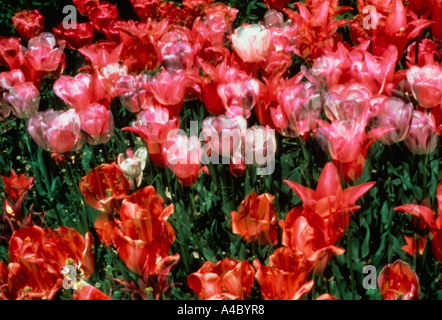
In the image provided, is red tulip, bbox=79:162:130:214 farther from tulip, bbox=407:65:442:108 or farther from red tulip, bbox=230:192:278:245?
tulip, bbox=407:65:442:108

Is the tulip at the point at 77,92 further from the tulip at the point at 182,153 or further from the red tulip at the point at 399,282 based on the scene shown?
the red tulip at the point at 399,282

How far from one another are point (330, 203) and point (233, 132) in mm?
352

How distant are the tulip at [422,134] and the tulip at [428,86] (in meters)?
0.06

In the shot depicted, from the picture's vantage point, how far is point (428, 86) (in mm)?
1395

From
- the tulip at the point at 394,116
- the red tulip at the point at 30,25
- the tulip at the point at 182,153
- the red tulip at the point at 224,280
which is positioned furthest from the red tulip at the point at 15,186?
the red tulip at the point at 30,25

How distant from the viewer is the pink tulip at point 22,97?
179 centimetres

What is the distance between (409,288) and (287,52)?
103 cm

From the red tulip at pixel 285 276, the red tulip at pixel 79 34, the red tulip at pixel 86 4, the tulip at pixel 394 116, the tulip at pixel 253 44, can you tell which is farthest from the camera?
the red tulip at pixel 86 4

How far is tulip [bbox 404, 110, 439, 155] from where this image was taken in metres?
1.34

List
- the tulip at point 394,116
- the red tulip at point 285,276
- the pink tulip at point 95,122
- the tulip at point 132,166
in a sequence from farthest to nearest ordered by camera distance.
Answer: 1. the pink tulip at point 95,122
2. the tulip at point 132,166
3. the tulip at point 394,116
4. the red tulip at point 285,276

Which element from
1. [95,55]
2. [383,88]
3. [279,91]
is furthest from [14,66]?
[383,88]

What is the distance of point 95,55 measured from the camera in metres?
1.92
